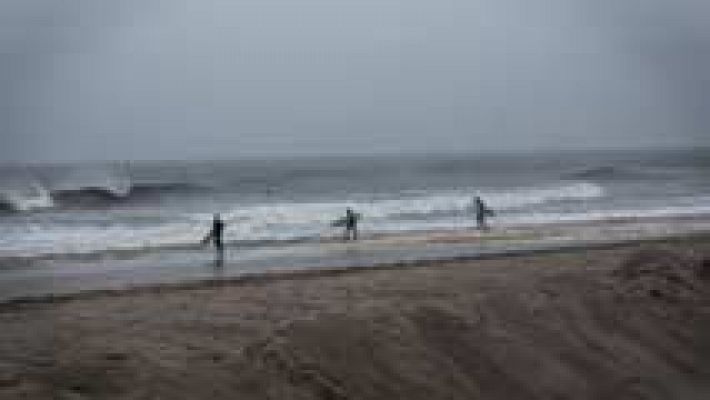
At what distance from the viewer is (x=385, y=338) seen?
1270 centimetres

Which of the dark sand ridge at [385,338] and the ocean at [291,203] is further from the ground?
the ocean at [291,203]

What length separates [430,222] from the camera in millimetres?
36594

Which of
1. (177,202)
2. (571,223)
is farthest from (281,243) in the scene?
(177,202)

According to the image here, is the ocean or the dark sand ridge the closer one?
the dark sand ridge

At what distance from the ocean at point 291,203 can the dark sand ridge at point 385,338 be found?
11330 millimetres

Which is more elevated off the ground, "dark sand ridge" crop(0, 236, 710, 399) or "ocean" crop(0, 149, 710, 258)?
"ocean" crop(0, 149, 710, 258)

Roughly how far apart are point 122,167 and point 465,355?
89211 mm

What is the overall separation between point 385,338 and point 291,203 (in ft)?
119

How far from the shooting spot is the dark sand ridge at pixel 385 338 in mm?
10922

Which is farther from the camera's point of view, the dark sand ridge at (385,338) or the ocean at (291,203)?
the ocean at (291,203)

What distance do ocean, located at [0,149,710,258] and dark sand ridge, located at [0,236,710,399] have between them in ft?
37.2

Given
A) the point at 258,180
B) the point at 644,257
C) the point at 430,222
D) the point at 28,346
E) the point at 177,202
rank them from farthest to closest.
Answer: the point at 258,180, the point at 177,202, the point at 430,222, the point at 644,257, the point at 28,346

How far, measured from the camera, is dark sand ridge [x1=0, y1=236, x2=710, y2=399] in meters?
10.9

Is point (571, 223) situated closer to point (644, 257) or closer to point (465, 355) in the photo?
point (644, 257)
